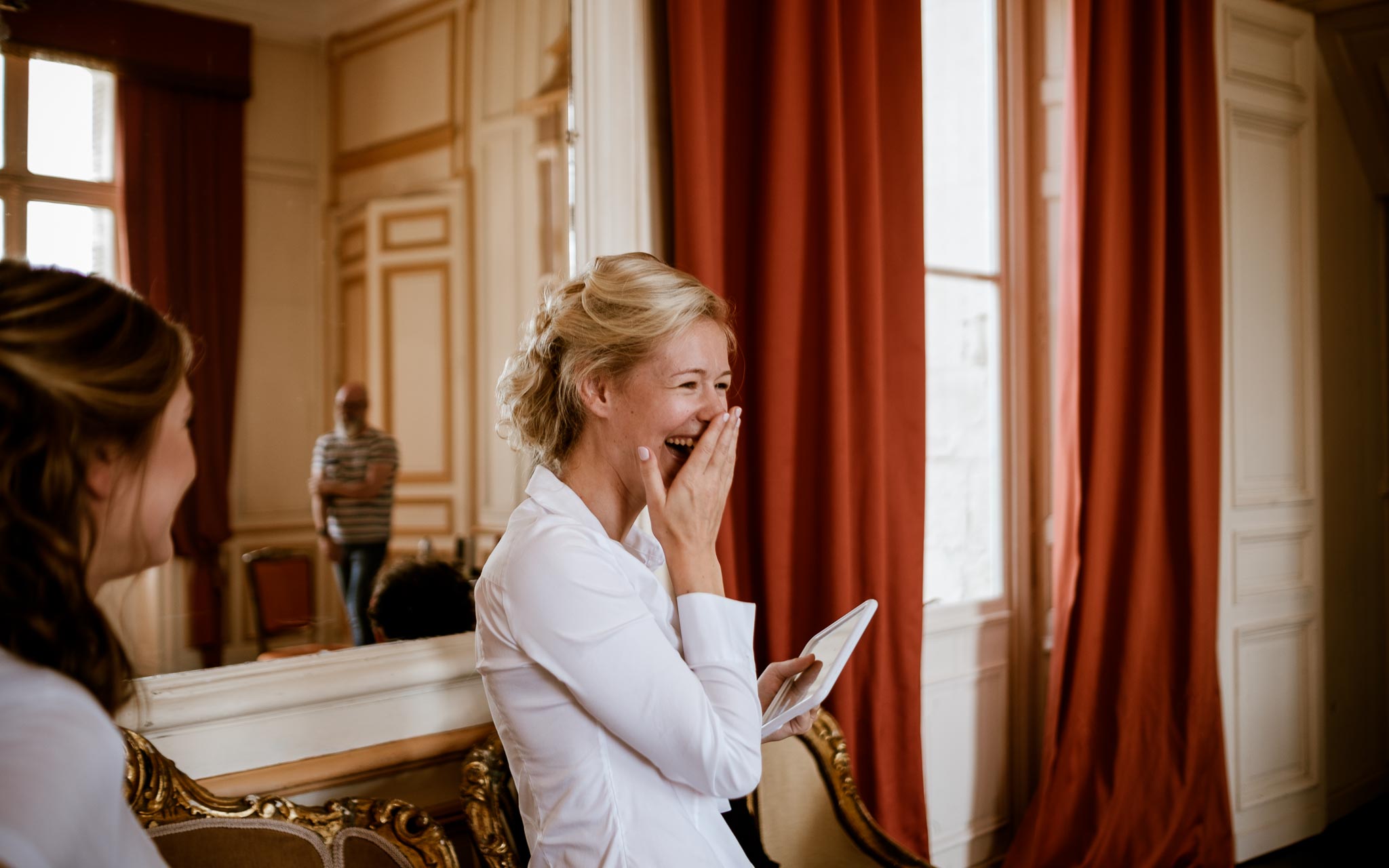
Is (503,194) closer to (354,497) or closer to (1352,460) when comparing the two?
(354,497)

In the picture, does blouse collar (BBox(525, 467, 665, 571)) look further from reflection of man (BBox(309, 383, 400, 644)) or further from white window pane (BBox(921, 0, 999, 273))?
white window pane (BBox(921, 0, 999, 273))

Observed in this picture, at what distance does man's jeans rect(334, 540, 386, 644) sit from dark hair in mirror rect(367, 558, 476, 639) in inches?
0.5

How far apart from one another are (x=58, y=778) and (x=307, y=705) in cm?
104

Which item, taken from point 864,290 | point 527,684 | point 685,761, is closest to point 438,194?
point 864,290

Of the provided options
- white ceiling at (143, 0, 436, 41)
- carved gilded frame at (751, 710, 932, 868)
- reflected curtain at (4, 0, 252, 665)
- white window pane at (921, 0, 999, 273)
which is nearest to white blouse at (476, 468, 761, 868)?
reflected curtain at (4, 0, 252, 665)

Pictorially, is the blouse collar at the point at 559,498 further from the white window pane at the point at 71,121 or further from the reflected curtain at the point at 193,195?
the white window pane at the point at 71,121

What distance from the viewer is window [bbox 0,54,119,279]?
1343 millimetres

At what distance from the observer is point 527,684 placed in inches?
47.6

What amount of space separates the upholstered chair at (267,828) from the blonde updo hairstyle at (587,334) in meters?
0.52

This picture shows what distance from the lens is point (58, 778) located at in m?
0.57

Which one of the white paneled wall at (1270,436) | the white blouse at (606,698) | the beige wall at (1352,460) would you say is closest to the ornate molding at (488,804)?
the white blouse at (606,698)

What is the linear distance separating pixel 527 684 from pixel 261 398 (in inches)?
27.8

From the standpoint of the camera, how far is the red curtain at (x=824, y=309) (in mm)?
2029

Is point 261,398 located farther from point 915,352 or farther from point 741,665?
point 915,352
